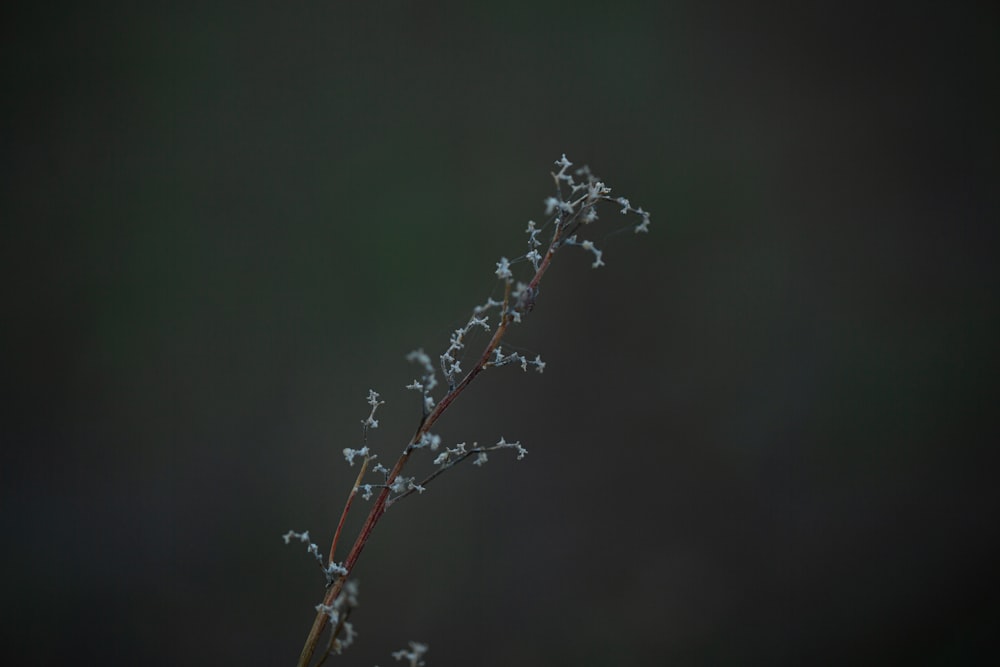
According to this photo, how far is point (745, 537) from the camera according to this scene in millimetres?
1186

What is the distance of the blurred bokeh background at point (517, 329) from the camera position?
1.07m

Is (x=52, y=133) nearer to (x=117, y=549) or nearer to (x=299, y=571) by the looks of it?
(x=117, y=549)

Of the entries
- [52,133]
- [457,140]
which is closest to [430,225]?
[457,140]

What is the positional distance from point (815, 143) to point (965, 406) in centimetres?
55

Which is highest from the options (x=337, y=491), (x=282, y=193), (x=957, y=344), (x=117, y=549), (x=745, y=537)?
(x=957, y=344)

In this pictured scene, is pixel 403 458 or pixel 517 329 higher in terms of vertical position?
pixel 517 329

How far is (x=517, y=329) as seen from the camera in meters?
1.18

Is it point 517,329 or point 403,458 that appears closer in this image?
point 403,458

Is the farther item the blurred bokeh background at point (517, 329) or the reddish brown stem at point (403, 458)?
the blurred bokeh background at point (517, 329)

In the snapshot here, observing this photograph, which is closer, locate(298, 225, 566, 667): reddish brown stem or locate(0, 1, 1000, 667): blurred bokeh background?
locate(298, 225, 566, 667): reddish brown stem

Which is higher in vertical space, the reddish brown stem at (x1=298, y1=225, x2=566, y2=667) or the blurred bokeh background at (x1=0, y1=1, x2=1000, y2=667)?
the blurred bokeh background at (x1=0, y1=1, x2=1000, y2=667)

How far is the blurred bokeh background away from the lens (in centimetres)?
107

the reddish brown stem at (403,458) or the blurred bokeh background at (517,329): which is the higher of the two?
the blurred bokeh background at (517,329)

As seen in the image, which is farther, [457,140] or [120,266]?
[457,140]
